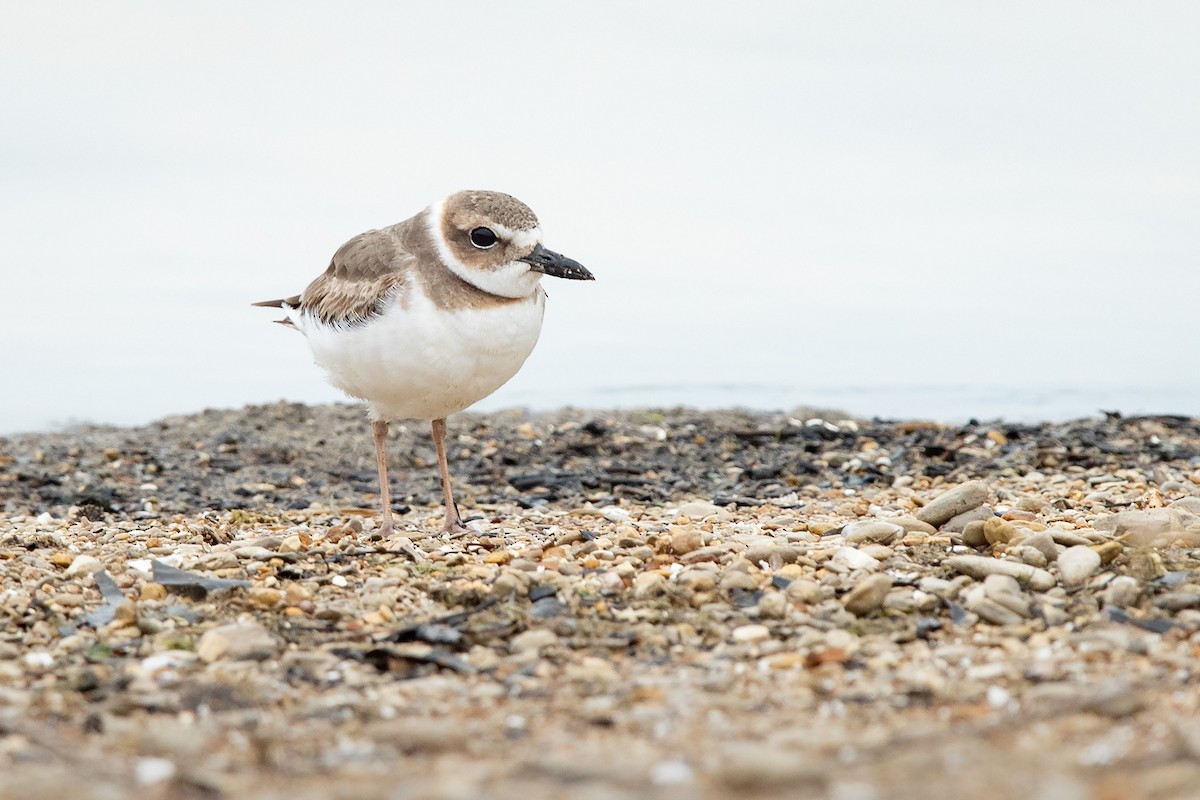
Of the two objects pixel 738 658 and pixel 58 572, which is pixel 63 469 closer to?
pixel 58 572

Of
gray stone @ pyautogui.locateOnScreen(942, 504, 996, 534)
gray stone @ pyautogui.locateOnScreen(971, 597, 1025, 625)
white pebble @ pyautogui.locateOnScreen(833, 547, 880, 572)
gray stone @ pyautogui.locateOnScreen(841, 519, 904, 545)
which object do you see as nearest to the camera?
gray stone @ pyautogui.locateOnScreen(971, 597, 1025, 625)

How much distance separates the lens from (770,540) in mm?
6211

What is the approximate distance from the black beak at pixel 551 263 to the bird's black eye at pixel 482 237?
193mm

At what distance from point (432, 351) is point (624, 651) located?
257cm

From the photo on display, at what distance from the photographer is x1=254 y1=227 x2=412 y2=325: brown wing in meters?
6.88

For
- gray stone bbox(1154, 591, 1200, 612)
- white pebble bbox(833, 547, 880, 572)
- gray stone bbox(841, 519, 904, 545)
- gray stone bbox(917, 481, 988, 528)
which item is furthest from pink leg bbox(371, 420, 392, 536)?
gray stone bbox(1154, 591, 1200, 612)

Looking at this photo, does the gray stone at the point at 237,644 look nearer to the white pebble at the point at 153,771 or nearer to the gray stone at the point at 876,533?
the white pebble at the point at 153,771

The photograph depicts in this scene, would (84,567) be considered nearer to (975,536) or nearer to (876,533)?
(876,533)

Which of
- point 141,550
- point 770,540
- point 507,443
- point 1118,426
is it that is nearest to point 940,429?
point 1118,426

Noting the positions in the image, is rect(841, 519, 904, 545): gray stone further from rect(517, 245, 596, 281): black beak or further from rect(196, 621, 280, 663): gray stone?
rect(196, 621, 280, 663): gray stone

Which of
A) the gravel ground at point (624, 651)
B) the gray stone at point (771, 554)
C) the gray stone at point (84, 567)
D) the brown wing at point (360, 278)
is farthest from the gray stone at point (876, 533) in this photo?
the gray stone at point (84, 567)

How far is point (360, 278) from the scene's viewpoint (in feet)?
23.4

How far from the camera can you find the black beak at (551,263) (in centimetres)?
696

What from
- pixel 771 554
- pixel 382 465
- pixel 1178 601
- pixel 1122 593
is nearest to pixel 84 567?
pixel 382 465
